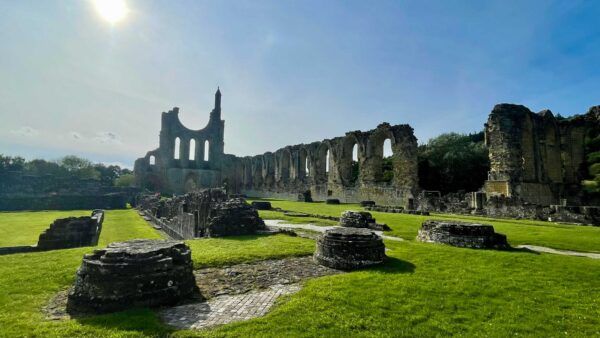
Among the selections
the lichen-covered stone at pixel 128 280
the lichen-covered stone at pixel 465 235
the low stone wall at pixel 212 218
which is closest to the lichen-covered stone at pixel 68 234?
the low stone wall at pixel 212 218

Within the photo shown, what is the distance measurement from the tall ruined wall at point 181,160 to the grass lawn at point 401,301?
43.3m

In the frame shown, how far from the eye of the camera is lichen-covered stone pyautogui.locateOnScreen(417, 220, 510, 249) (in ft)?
23.0

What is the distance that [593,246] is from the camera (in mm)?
7316

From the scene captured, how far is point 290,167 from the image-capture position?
38.0m

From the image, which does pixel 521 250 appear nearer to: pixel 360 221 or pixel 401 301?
pixel 360 221

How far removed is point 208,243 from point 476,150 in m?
34.3

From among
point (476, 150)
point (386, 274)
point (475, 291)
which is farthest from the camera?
point (476, 150)

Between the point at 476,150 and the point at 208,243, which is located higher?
the point at 476,150

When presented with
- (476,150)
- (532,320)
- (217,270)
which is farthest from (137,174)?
(532,320)

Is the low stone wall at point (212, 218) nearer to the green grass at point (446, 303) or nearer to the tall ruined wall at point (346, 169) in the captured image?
the green grass at point (446, 303)

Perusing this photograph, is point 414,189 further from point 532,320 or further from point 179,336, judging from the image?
point 179,336

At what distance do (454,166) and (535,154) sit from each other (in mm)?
14649

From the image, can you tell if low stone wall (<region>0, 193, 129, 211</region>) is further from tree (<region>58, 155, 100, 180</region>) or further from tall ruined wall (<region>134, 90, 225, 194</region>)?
tree (<region>58, 155, 100, 180</region>)

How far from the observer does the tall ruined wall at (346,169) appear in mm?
23547
